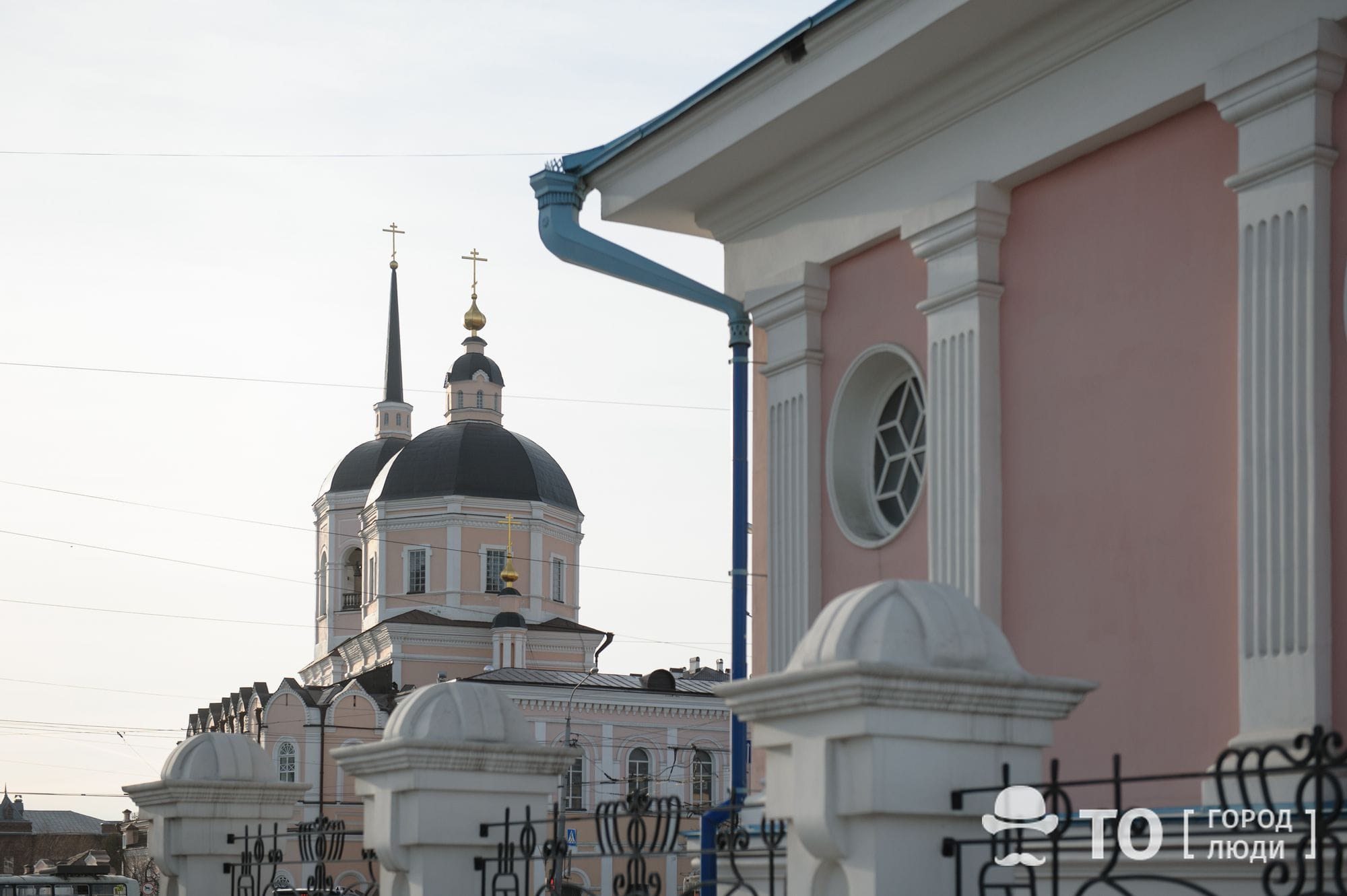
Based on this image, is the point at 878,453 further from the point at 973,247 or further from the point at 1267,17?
the point at 1267,17

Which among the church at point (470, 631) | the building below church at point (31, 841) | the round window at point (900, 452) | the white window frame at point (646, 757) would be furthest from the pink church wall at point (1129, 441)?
the building below church at point (31, 841)

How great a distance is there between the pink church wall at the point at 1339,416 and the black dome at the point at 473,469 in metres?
54.6

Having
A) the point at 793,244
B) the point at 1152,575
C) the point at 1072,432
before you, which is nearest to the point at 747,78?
the point at 793,244

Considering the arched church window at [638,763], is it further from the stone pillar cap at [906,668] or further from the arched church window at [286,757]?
the stone pillar cap at [906,668]

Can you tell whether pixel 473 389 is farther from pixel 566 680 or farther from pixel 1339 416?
pixel 1339 416

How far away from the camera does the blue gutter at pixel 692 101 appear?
9234 mm

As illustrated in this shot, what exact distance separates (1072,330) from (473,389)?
189 ft

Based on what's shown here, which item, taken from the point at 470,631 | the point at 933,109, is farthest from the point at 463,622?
the point at 933,109

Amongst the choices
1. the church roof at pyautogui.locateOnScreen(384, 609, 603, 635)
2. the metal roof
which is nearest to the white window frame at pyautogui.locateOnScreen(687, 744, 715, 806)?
the metal roof

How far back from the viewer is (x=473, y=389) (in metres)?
65.5

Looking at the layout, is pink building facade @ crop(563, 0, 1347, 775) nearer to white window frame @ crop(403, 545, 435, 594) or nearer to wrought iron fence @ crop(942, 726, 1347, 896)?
wrought iron fence @ crop(942, 726, 1347, 896)

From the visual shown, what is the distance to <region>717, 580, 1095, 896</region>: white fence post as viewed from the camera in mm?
4871

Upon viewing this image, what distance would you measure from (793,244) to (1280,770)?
6.34 meters

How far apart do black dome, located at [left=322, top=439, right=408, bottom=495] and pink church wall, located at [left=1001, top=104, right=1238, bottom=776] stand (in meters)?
61.9
